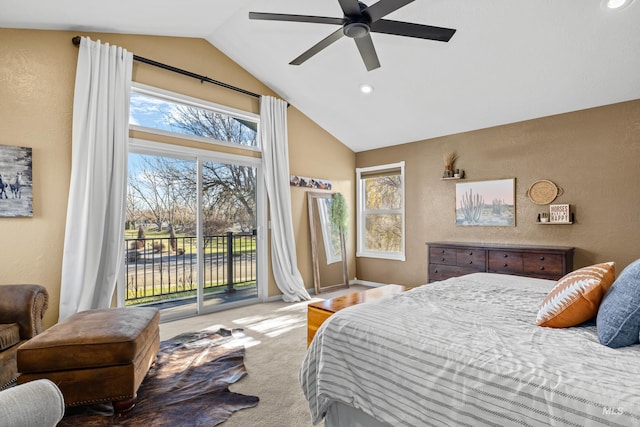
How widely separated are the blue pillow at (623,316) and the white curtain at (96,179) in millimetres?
3656

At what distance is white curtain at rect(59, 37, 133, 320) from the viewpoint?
304 cm

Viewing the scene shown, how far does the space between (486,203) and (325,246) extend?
2.49 meters

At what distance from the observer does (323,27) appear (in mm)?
3504

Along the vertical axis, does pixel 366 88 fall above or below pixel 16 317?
above

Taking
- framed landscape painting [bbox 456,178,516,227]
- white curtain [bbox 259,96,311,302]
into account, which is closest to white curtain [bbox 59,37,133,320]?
white curtain [bbox 259,96,311,302]

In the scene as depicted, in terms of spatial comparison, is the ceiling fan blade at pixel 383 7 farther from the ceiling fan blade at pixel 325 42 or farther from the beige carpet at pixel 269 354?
the beige carpet at pixel 269 354

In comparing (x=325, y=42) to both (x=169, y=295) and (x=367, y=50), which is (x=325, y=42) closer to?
(x=367, y=50)

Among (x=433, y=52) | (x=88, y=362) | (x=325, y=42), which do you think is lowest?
(x=88, y=362)

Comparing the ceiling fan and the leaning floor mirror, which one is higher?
the ceiling fan

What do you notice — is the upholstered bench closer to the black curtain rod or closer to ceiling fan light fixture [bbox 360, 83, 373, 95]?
the black curtain rod

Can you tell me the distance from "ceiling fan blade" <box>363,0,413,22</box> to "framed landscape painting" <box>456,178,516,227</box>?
10.1 feet

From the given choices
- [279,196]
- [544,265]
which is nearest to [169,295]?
[279,196]

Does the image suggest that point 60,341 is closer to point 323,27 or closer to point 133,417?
point 133,417

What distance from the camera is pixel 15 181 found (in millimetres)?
2861
